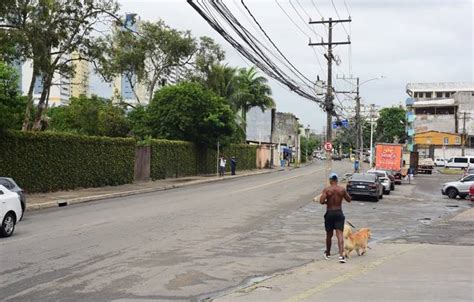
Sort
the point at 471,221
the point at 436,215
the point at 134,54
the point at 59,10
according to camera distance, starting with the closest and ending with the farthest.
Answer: the point at 471,221 → the point at 436,215 → the point at 59,10 → the point at 134,54

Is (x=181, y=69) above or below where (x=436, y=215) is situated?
above

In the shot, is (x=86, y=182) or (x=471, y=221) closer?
(x=471, y=221)

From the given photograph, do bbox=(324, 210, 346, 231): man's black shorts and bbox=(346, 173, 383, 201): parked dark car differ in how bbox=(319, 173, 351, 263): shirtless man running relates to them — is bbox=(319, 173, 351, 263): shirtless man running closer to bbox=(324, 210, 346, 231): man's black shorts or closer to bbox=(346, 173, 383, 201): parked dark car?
bbox=(324, 210, 346, 231): man's black shorts

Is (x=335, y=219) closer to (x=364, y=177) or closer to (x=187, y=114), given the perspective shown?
(x=364, y=177)

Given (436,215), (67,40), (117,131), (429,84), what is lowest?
(436,215)

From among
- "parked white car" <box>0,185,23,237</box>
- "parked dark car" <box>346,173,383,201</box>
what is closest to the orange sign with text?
"parked dark car" <box>346,173,383,201</box>

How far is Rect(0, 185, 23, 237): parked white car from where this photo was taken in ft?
45.2

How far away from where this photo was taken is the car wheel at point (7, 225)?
45.1 ft

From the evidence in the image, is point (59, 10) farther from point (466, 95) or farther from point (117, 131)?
point (466, 95)

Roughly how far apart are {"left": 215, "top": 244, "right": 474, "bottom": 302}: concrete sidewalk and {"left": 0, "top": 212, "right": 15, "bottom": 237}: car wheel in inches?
291

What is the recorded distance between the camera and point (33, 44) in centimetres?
2400

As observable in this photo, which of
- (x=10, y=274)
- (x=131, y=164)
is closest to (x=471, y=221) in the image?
(x=10, y=274)

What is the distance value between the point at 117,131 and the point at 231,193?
27.7m

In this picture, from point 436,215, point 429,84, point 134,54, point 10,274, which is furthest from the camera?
point 429,84
